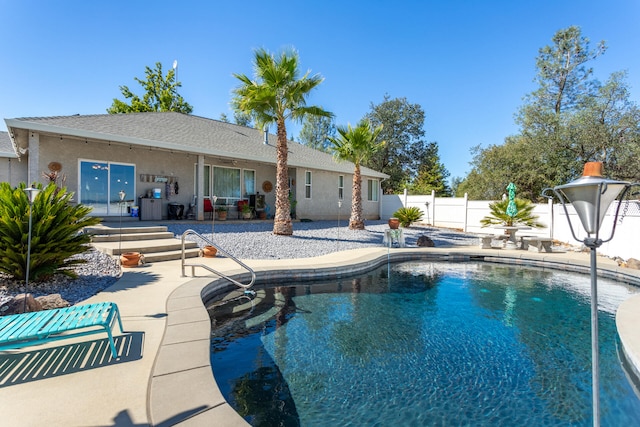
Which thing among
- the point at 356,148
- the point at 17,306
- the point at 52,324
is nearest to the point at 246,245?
the point at 17,306

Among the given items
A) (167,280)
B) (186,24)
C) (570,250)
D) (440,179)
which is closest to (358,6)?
(186,24)

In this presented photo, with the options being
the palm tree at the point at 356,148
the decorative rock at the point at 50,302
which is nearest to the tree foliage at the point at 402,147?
the palm tree at the point at 356,148

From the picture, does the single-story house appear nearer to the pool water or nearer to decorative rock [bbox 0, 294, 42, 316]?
decorative rock [bbox 0, 294, 42, 316]

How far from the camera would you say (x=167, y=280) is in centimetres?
620

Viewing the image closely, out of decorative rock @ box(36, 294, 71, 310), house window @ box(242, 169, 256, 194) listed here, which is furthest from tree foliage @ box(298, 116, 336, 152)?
decorative rock @ box(36, 294, 71, 310)

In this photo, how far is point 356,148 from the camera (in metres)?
15.3

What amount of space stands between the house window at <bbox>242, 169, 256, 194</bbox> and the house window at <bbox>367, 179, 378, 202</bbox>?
8.93 meters

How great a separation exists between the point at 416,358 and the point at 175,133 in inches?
533

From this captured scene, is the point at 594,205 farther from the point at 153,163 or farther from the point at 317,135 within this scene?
the point at 317,135

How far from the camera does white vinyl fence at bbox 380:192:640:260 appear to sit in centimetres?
1029

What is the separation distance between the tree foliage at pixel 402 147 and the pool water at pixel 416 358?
2961 cm

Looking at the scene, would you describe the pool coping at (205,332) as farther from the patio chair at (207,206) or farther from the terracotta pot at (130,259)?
the patio chair at (207,206)

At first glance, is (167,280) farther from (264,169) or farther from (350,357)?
(264,169)

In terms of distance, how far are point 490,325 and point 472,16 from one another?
55.9 feet
